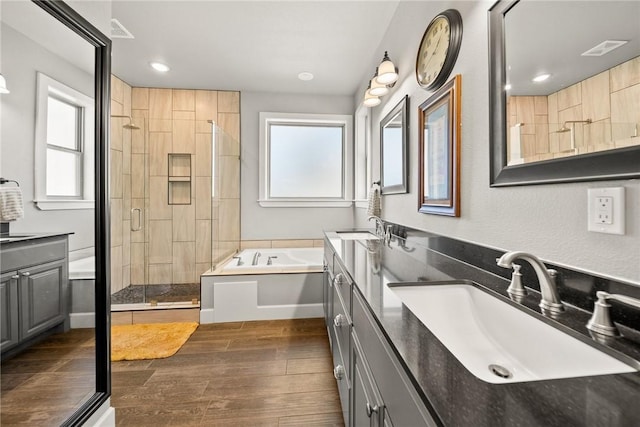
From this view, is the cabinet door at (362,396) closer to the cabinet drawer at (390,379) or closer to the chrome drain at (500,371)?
the cabinet drawer at (390,379)

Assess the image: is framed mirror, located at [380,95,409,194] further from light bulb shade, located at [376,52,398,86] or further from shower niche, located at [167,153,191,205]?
shower niche, located at [167,153,191,205]

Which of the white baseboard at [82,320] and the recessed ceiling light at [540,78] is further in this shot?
the white baseboard at [82,320]

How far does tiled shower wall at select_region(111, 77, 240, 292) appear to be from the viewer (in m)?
3.35

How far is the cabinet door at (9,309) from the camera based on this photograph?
1.28 m

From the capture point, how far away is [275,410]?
5.17ft

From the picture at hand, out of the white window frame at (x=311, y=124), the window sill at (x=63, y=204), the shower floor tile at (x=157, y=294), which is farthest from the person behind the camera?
the white window frame at (x=311, y=124)

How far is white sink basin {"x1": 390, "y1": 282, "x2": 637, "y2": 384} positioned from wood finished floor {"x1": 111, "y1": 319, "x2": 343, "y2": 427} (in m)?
1.01

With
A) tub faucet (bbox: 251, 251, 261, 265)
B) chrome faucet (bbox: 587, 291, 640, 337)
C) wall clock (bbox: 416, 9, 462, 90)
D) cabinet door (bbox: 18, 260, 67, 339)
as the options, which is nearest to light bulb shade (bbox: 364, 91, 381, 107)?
wall clock (bbox: 416, 9, 462, 90)

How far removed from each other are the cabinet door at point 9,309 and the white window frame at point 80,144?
0.37 metres

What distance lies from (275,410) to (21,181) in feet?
5.62

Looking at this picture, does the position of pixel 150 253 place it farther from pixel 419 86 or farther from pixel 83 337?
pixel 419 86

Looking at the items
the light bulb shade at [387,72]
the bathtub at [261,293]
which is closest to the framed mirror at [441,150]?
the light bulb shade at [387,72]

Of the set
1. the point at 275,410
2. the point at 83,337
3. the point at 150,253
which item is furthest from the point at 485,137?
the point at 150,253

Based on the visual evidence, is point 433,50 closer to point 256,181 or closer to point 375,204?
point 375,204
